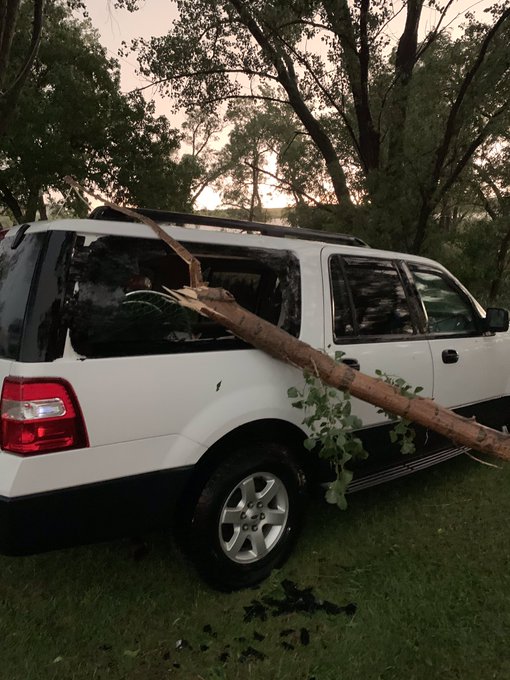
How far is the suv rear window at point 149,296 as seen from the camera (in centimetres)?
233

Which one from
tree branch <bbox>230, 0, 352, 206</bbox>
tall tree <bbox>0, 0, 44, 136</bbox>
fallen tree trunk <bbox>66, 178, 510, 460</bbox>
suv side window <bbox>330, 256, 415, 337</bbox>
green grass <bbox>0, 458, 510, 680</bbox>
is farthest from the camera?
tree branch <bbox>230, 0, 352, 206</bbox>

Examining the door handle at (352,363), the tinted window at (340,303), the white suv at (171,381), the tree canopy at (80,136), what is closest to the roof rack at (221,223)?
the white suv at (171,381)

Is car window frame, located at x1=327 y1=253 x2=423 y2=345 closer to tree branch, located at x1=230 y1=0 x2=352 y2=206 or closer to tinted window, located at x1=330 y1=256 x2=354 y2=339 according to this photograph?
tinted window, located at x1=330 y1=256 x2=354 y2=339

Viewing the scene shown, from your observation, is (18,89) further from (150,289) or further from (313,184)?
(313,184)

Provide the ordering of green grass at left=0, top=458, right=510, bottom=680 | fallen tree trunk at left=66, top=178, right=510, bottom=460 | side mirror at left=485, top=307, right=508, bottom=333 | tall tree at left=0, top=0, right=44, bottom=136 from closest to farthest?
green grass at left=0, top=458, right=510, bottom=680 < fallen tree trunk at left=66, top=178, right=510, bottom=460 < side mirror at left=485, top=307, right=508, bottom=333 < tall tree at left=0, top=0, right=44, bottom=136

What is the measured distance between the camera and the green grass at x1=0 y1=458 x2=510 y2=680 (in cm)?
230

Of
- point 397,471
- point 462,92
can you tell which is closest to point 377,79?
point 462,92

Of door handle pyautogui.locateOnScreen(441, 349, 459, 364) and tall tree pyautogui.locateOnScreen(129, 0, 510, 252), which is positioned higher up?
tall tree pyautogui.locateOnScreen(129, 0, 510, 252)

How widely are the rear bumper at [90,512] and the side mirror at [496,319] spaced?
113 inches

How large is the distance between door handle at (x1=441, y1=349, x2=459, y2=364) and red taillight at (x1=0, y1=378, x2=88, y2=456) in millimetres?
2746

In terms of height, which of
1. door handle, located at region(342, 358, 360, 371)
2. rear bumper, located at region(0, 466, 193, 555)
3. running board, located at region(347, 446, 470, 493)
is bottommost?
running board, located at region(347, 446, 470, 493)

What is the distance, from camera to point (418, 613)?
2.64 m

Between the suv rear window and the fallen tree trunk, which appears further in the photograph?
the fallen tree trunk

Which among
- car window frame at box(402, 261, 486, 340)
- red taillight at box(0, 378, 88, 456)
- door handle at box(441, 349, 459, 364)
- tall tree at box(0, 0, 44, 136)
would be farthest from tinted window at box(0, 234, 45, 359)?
tall tree at box(0, 0, 44, 136)
